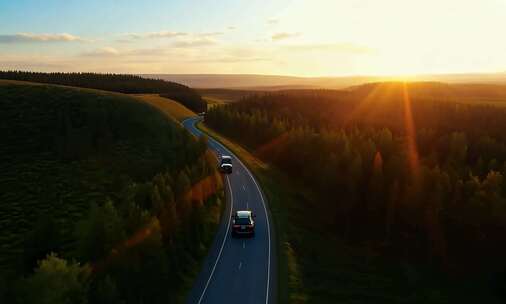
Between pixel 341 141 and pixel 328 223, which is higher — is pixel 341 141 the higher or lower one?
the higher one

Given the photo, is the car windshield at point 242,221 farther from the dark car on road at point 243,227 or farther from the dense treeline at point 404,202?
the dense treeline at point 404,202

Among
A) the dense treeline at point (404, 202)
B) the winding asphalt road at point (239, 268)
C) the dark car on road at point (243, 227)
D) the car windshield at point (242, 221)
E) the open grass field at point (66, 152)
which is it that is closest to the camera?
the winding asphalt road at point (239, 268)

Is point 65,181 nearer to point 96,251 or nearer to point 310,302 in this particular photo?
point 96,251

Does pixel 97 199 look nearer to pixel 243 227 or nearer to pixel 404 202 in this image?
pixel 243 227

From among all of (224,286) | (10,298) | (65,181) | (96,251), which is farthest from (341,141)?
(10,298)

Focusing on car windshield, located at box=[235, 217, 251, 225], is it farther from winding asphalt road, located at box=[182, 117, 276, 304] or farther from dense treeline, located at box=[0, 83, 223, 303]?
dense treeline, located at box=[0, 83, 223, 303]

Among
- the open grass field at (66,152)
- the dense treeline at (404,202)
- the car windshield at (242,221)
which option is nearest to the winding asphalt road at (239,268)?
the car windshield at (242,221)

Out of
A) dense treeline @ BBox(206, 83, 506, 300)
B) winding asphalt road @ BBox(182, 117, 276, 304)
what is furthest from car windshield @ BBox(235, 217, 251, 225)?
dense treeline @ BBox(206, 83, 506, 300)
